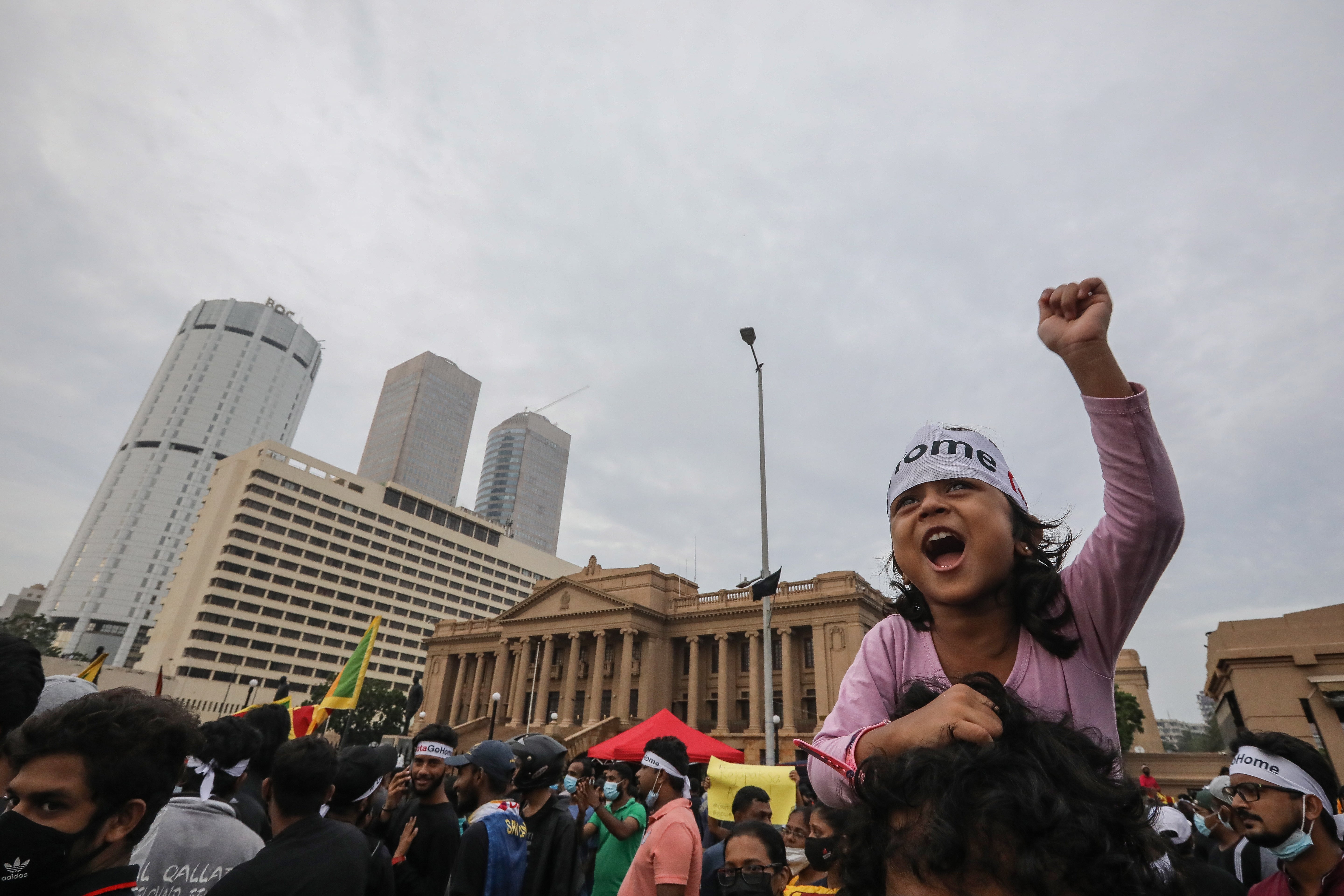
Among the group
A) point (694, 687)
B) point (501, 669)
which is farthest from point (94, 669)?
point (501, 669)

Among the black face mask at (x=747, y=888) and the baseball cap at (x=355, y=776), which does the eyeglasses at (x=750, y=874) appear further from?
the baseball cap at (x=355, y=776)

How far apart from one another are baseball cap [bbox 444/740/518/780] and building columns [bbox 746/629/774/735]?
125ft

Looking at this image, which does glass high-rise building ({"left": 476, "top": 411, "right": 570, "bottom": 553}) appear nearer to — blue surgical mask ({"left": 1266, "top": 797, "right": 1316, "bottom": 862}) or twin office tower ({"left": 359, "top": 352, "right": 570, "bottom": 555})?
twin office tower ({"left": 359, "top": 352, "right": 570, "bottom": 555})

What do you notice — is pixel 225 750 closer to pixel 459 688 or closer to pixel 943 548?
pixel 943 548

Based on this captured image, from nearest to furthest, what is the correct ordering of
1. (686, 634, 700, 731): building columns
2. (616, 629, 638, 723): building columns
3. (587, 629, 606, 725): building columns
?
(686, 634, 700, 731): building columns → (616, 629, 638, 723): building columns → (587, 629, 606, 725): building columns

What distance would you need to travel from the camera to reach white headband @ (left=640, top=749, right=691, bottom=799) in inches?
232

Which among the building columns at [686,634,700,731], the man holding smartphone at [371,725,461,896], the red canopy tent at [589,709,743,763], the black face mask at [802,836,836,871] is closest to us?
the black face mask at [802,836,836,871]

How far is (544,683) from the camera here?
47469mm

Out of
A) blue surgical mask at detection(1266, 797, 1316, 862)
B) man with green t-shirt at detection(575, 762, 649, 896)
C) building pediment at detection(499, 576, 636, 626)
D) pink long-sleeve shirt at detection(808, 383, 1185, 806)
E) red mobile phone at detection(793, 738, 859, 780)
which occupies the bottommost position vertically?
man with green t-shirt at detection(575, 762, 649, 896)


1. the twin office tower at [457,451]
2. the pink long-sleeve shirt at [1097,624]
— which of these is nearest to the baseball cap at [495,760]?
the pink long-sleeve shirt at [1097,624]

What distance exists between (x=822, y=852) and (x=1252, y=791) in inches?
142

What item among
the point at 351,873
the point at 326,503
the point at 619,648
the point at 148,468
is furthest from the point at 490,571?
the point at 351,873

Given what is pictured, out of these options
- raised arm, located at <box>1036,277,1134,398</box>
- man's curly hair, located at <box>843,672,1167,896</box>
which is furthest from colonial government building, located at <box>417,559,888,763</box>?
man's curly hair, located at <box>843,672,1167,896</box>

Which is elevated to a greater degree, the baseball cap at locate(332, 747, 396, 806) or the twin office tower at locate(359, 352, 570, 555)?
the twin office tower at locate(359, 352, 570, 555)
